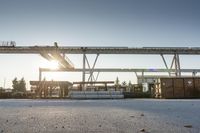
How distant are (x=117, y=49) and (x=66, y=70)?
9027 mm

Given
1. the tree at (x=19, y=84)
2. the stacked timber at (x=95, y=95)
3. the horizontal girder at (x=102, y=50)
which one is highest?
the horizontal girder at (x=102, y=50)

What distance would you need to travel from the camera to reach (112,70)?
127ft

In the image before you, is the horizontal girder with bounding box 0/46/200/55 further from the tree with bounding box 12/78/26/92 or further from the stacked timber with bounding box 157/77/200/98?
the tree with bounding box 12/78/26/92

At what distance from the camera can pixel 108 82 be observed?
20.8 metres

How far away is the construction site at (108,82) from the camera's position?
1948 centimetres

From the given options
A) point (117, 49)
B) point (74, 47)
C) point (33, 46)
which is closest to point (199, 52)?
point (117, 49)

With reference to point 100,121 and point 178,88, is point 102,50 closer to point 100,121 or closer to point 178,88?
point 178,88

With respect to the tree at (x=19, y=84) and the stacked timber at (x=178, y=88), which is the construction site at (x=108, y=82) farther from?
the tree at (x=19, y=84)

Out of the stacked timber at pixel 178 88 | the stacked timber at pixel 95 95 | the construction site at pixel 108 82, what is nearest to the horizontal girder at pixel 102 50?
the construction site at pixel 108 82

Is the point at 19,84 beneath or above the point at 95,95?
above

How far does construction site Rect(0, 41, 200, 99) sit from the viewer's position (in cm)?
1948

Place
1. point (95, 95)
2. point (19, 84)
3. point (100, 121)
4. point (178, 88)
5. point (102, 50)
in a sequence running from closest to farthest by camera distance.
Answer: point (100, 121), point (178, 88), point (95, 95), point (102, 50), point (19, 84)

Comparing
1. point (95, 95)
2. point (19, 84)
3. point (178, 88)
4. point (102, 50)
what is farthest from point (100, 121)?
point (19, 84)

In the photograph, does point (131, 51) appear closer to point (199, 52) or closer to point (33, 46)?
point (199, 52)
